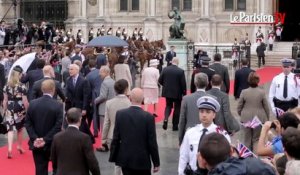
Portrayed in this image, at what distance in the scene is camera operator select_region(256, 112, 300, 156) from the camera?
7.32 metres

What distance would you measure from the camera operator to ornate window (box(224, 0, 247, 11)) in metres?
37.9

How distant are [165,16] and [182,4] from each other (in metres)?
1.54

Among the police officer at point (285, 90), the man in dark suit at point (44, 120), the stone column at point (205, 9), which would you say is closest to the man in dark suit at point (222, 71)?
the police officer at point (285, 90)

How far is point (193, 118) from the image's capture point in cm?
1007

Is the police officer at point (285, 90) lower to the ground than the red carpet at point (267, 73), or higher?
higher

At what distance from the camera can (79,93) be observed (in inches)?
547

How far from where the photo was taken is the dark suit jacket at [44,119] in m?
10.1

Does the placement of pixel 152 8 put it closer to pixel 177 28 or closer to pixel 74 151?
pixel 177 28

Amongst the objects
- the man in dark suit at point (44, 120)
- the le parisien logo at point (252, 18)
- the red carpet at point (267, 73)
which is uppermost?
the le parisien logo at point (252, 18)

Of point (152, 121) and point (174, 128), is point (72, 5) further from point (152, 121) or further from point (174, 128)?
point (152, 121)

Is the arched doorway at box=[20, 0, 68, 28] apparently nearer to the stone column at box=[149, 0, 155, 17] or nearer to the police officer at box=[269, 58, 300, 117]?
the stone column at box=[149, 0, 155, 17]

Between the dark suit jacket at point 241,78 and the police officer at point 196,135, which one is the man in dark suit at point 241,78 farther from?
the police officer at point 196,135

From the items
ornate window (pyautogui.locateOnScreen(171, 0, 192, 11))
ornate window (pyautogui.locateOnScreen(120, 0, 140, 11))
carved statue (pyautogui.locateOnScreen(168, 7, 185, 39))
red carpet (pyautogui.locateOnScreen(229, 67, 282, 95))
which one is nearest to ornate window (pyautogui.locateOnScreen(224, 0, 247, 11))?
ornate window (pyautogui.locateOnScreen(171, 0, 192, 11))

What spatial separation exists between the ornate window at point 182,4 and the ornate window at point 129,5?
8.66ft
